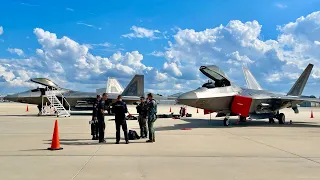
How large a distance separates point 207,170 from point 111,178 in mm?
1943

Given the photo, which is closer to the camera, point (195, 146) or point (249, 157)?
point (249, 157)

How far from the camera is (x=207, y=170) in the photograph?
592 centimetres

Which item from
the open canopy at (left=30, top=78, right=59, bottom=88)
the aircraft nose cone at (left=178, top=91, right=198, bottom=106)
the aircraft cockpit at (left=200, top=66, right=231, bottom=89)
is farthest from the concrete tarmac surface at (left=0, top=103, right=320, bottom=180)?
the open canopy at (left=30, top=78, right=59, bottom=88)

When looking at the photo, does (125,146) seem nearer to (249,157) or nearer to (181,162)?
(181,162)

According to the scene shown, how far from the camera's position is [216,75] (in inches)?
672

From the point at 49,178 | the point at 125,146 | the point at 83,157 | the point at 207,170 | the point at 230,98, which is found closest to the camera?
the point at 49,178

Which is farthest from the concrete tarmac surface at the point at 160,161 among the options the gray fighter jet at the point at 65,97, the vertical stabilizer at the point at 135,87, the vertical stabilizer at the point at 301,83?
the vertical stabilizer at the point at 135,87

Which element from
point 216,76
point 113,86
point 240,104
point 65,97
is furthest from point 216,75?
point 113,86

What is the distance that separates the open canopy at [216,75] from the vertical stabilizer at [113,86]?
1944 centimetres

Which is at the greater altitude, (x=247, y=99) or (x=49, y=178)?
(x=247, y=99)

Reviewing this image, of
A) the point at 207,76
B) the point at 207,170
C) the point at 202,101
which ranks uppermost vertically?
the point at 207,76

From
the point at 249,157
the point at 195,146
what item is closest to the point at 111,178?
the point at 249,157

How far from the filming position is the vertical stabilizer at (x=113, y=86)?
35.0 metres

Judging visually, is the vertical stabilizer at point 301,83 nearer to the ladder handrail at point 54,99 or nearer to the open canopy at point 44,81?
the ladder handrail at point 54,99
